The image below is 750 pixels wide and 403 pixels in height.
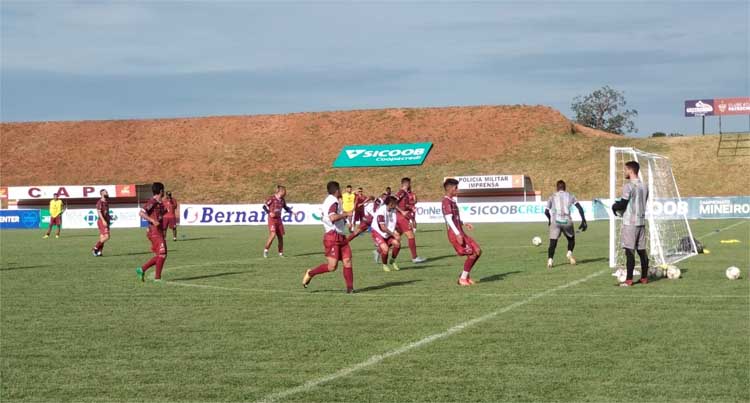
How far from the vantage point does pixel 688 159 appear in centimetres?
8275

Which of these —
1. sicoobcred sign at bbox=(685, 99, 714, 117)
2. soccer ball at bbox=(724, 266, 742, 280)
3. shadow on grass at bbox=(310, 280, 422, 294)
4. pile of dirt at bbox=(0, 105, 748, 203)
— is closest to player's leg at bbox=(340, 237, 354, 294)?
shadow on grass at bbox=(310, 280, 422, 294)

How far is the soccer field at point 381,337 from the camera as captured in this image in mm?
8477

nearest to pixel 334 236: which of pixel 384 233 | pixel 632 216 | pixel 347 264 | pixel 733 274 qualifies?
pixel 347 264

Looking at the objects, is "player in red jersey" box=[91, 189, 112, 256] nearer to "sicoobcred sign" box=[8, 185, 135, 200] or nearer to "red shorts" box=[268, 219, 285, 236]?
"red shorts" box=[268, 219, 285, 236]

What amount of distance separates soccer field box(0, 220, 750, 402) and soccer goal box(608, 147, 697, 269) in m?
0.91

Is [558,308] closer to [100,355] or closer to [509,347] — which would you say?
[509,347]

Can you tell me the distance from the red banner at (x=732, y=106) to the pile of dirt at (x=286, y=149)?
11063 millimetres

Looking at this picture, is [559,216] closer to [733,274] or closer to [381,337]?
[733,274]

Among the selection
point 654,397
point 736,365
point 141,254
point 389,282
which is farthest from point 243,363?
point 141,254

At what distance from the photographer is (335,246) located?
16.1m

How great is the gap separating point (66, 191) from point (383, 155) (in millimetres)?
31282

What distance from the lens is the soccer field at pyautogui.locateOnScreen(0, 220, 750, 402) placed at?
27.8 ft

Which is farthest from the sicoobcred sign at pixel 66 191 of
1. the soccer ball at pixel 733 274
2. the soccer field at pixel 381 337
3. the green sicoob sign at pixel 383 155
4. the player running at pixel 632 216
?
the soccer ball at pixel 733 274

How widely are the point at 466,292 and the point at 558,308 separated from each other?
109 inches
